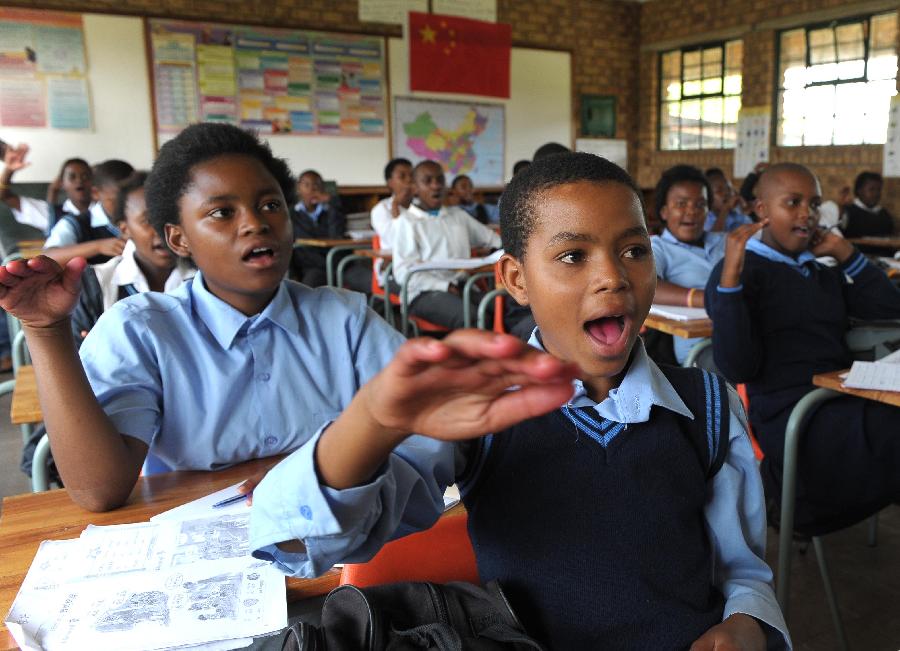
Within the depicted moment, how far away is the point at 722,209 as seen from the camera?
17.6 ft

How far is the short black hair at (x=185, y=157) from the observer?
1.36 metres

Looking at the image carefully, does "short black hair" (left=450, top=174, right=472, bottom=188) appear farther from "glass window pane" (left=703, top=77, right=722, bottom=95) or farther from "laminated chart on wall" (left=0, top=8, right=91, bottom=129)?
"laminated chart on wall" (left=0, top=8, right=91, bottom=129)

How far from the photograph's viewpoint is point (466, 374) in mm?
547

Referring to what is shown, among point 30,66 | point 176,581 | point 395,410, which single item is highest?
point 30,66

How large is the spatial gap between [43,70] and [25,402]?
586 cm

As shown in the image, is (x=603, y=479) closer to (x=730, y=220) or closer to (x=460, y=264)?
(x=460, y=264)

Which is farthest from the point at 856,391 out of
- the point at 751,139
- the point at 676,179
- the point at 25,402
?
the point at 751,139

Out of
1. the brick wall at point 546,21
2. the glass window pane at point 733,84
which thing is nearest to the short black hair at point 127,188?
the brick wall at point 546,21

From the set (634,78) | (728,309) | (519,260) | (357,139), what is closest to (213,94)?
(357,139)

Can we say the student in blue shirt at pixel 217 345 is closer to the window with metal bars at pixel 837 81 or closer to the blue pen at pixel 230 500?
the blue pen at pixel 230 500

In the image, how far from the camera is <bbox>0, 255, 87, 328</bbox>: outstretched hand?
37.9 inches

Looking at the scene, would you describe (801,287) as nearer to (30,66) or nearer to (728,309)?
(728,309)

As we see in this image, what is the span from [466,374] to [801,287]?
1.78 m

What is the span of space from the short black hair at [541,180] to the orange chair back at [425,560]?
379 mm
